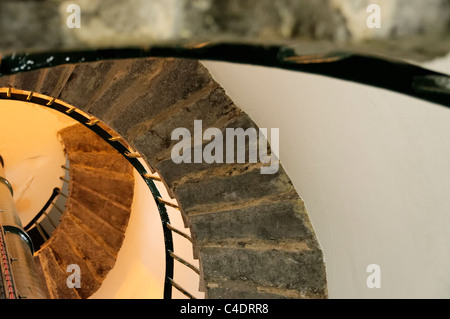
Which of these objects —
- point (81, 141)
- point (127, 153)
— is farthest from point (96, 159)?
point (127, 153)

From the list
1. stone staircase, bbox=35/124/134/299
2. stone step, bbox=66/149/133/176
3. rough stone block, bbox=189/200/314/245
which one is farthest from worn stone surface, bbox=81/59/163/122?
stone step, bbox=66/149/133/176

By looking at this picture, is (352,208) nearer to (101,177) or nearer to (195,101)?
(195,101)

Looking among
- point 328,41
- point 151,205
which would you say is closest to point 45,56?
point 328,41

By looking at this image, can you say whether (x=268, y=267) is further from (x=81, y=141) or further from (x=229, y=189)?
(x=81, y=141)

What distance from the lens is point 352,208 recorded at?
5.54 feet

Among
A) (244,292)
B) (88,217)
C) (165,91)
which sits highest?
(88,217)

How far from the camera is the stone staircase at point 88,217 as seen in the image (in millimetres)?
4934
